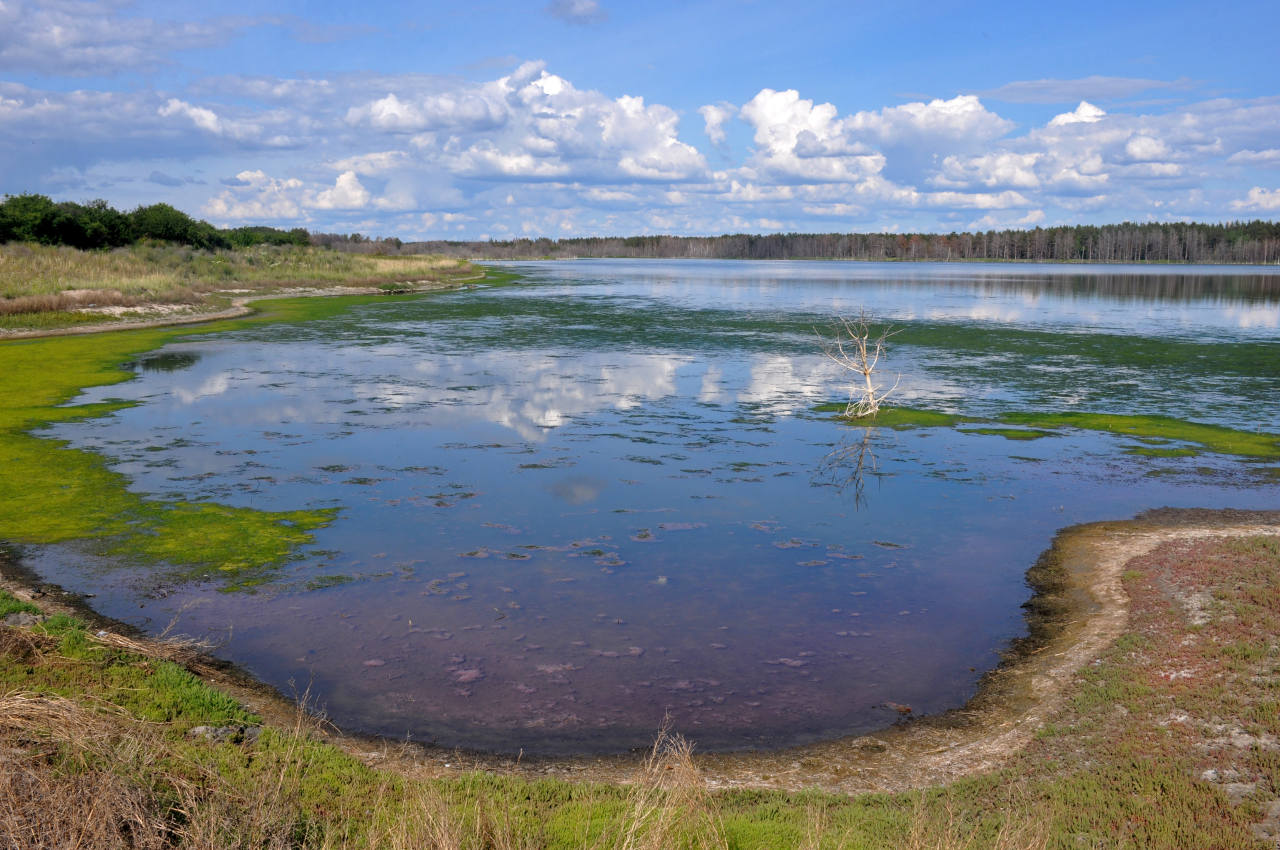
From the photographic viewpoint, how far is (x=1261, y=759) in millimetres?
6973

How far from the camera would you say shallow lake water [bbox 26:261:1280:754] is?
9141mm

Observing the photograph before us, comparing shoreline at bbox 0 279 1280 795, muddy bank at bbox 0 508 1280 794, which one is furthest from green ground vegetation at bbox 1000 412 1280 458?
muddy bank at bbox 0 508 1280 794

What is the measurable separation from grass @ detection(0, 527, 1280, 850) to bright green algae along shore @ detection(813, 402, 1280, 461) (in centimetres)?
1210

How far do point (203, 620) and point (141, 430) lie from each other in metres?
11.7

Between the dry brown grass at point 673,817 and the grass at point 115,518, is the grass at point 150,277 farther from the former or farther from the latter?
the dry brown grass at point 673,817

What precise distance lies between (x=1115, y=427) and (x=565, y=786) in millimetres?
19256

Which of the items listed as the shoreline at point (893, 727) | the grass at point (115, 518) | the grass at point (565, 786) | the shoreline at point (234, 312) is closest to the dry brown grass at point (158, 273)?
the shoreline at point (234, 312)

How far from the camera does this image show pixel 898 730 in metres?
8.30

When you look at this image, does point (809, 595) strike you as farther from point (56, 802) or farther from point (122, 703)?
point (56, 802)

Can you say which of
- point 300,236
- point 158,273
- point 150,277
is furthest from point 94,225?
point 300,236

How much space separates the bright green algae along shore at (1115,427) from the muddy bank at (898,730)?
950 centimetres

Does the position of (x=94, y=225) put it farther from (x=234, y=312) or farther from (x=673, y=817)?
(x=673, y=817)

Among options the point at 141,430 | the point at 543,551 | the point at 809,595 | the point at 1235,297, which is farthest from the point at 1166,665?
the point at 1235,297

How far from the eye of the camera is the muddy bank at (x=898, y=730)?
7359mm
